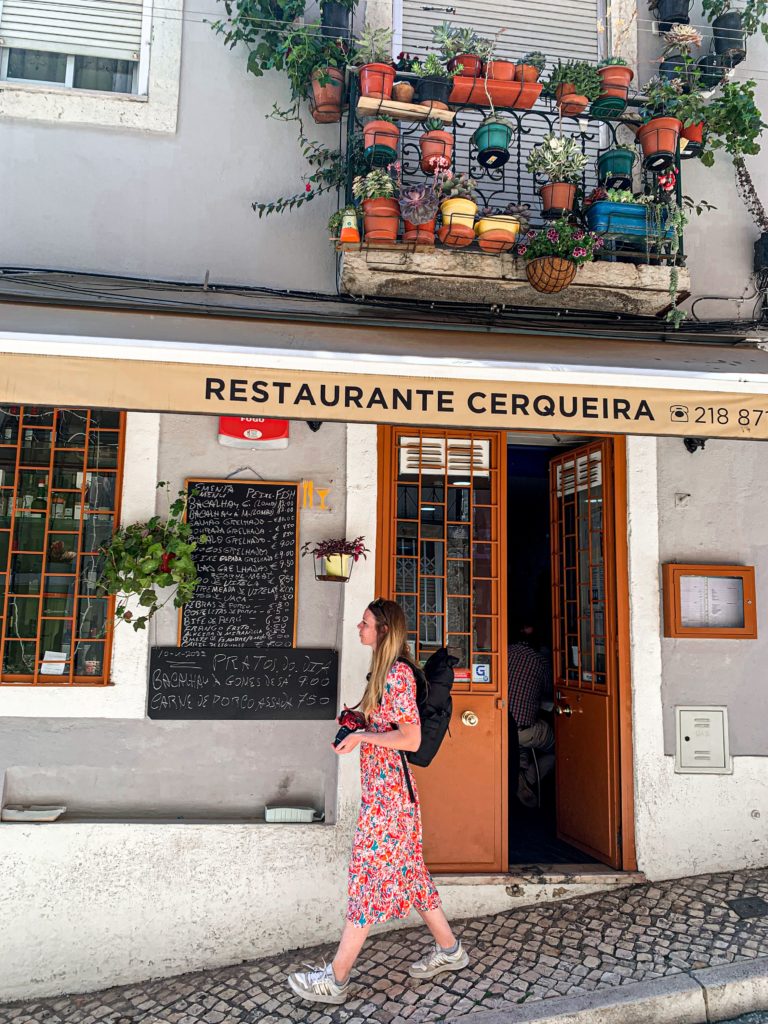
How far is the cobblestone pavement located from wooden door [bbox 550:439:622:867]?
1.95 feet

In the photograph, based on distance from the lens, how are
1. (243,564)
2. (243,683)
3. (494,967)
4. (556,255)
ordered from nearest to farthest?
1. (494,967)
2. (556,255)
3. (243,683)
4. (243,564)

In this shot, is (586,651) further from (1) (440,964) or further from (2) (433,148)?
(2) (433,148)

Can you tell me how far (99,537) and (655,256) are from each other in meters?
4.24

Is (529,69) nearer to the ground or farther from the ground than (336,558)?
farther from the ground

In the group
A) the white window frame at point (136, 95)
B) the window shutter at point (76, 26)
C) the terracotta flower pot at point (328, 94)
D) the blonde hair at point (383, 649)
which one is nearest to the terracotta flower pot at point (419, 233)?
the terracotta flower pot at point (328, 94)

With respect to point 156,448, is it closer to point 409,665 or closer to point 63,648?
point 63,648

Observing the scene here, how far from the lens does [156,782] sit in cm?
491

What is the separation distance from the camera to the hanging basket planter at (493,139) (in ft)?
17.3

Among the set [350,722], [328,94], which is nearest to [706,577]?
[350,722]

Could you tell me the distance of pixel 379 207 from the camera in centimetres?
490

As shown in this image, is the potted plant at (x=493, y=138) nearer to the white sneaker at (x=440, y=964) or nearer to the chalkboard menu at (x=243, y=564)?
the chalkboard menu at (x=243, y=564)

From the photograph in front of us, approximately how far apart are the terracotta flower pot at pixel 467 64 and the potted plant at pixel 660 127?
1231mm

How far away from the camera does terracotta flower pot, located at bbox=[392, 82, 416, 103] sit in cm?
520

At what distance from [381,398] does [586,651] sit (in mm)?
3027
